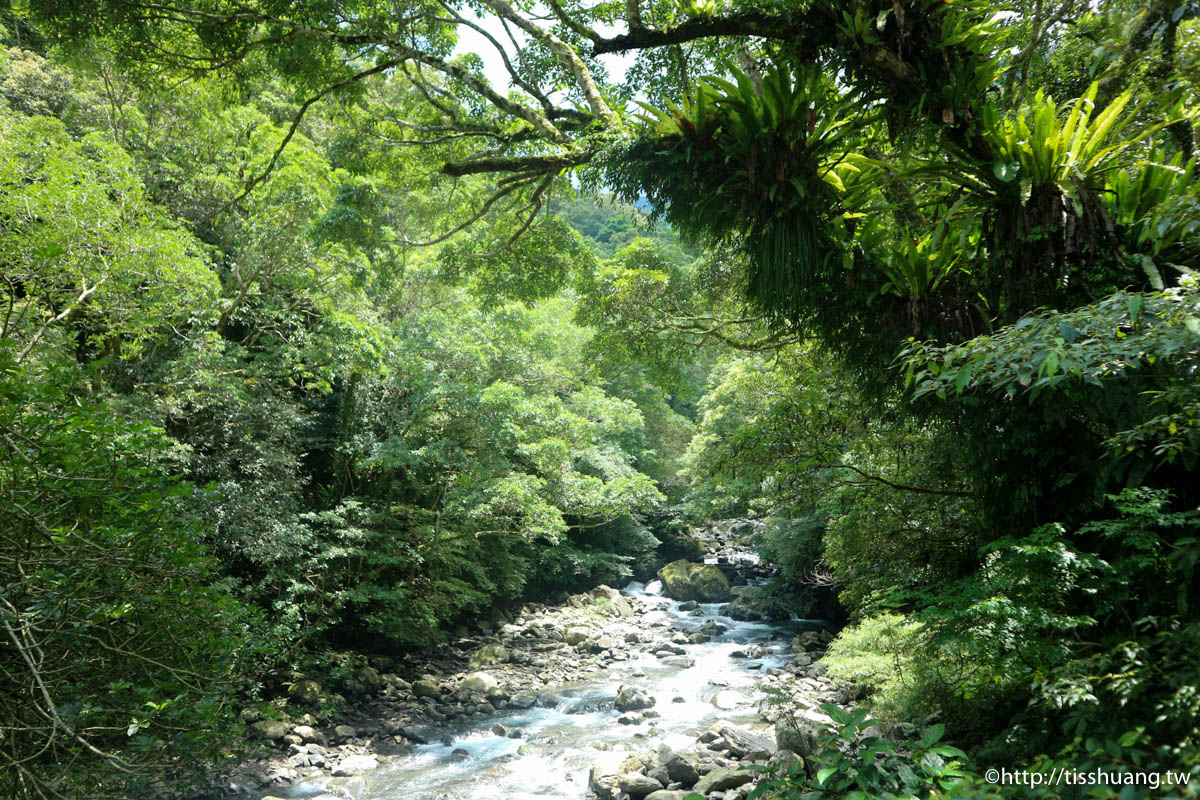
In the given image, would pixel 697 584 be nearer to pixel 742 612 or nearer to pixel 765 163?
pixel 742 612

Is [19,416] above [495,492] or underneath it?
above

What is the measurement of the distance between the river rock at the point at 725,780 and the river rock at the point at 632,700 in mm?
3054

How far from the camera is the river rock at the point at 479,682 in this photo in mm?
9078

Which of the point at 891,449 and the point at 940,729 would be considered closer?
the point at 940,729

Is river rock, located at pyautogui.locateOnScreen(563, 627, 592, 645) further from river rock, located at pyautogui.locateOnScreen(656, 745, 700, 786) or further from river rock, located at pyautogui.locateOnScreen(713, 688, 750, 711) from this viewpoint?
river rock, located at pyautogui.locateOnScreen(656, 745, 700, 786)

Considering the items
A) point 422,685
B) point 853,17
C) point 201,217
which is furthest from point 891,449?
point 201,217

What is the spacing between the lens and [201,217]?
1005cm

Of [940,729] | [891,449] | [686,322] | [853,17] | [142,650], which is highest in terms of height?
[853,17]

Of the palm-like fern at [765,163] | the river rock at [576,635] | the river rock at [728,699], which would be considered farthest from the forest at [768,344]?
the river rock at [576,635]

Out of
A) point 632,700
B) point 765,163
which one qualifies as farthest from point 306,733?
point 765,163

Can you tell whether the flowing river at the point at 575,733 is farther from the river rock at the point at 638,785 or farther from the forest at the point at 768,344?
the forest at the point at 768,344

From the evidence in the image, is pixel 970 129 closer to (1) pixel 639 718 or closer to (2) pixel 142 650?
(2) pixel 142 650

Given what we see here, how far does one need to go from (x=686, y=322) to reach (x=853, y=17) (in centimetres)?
392

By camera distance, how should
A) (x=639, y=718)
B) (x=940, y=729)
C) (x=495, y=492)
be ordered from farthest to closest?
(x=495, y=492), (x=639, y=718), (x=940, y=729)
